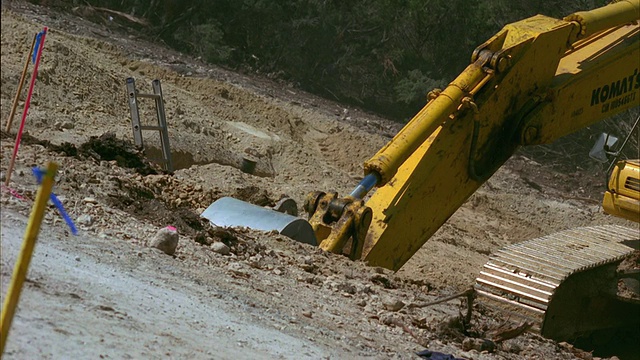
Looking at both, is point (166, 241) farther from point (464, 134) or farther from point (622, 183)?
point (622, 183)

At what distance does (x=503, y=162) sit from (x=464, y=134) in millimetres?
679

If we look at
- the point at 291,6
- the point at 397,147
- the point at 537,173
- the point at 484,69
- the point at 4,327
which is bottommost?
the point at 4,327

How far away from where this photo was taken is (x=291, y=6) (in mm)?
22656

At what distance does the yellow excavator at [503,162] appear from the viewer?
25.4 ft

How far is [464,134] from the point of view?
8000 mm

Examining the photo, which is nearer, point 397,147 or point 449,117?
point 397,147

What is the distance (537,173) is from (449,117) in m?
12.0

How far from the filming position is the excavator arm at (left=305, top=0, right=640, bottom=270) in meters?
7.62

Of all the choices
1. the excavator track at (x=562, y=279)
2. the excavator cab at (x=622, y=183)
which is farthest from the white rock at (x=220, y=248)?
the excavator cab at (x=622, y=183)

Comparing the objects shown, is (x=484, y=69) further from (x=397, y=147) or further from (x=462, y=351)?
(x=462, y=351)

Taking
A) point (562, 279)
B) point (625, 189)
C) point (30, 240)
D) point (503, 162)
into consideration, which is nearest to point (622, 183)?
point (625, 189)

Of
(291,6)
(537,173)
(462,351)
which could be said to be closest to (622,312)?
(462,351)

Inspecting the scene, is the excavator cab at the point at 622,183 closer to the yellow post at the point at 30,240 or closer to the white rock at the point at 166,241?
the white rock at the point at 166,241

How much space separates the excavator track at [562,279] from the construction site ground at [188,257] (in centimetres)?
32
